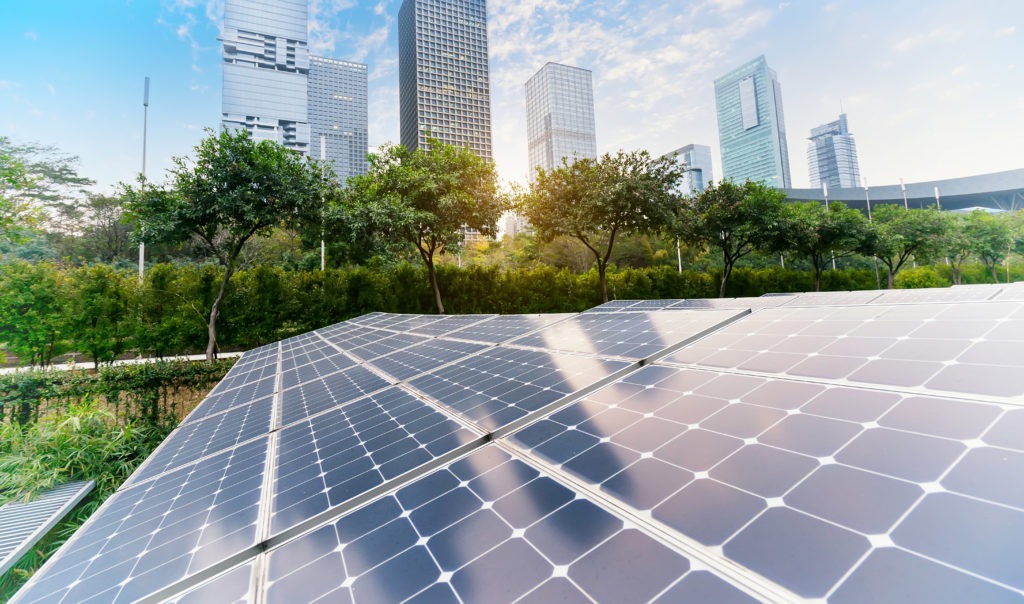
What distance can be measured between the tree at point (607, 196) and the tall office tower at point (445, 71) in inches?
4006

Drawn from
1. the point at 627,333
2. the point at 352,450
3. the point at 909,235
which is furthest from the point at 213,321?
the point at 909,235

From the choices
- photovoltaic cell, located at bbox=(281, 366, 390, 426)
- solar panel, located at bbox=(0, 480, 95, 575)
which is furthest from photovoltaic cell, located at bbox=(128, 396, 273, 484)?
solar panel, located at bbox=(0, 480, 95, 575)

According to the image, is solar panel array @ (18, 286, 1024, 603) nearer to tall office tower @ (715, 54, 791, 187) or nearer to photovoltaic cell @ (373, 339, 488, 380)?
photovoltaic cell @ (373, 339, 488, 380)

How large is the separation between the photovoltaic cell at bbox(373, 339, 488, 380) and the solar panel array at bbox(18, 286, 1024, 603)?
1367 mm

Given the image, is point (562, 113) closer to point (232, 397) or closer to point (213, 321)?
point (213, 321)

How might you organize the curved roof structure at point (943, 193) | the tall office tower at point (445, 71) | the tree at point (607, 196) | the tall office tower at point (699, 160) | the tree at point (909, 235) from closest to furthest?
the tree at point (607, 196) < the tree at point (909, 235) < the curved roof structure at point (943, 193) < the tall office tower at point (445, 71) < the tall office tower at point (699, 160)

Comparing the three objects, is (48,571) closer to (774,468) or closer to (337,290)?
(774,468)

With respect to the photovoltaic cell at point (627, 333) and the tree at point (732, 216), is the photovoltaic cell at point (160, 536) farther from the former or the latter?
the tree at point (732, 216)

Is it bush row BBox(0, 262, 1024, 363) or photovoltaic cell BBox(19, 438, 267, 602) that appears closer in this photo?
photovoltaic cell BBox(19, 438, 267, 602)

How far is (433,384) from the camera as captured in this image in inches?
168

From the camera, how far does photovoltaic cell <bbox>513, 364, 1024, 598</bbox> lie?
102cm

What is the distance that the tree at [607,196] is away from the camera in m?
18.1

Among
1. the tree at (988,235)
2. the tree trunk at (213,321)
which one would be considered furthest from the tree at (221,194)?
the tree at (988,235)

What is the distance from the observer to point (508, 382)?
3.64m
